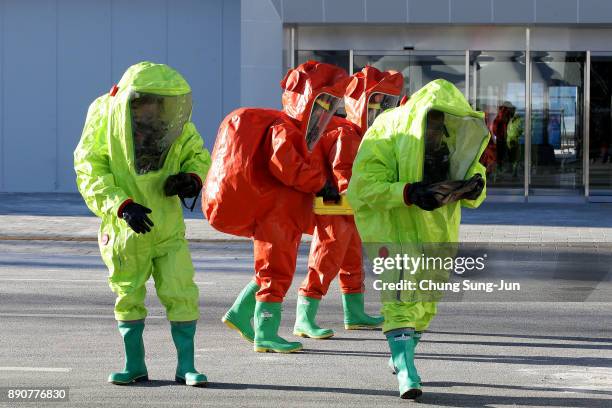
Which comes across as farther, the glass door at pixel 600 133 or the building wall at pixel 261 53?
the glass door at pixel 600 133

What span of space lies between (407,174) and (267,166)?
170 centimetres

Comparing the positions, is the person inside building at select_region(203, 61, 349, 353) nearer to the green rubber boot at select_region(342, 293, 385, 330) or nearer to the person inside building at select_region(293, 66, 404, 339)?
the person inside building at select_region(293, 66, 404, 339)

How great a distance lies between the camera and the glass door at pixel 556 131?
2338 cm

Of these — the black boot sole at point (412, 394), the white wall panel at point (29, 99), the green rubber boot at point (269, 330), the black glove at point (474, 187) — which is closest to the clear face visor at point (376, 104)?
the green rubber boot at point (269, 330)

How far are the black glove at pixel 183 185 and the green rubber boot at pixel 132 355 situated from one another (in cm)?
80

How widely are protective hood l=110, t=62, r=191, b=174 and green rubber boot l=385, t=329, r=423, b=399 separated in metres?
1.72

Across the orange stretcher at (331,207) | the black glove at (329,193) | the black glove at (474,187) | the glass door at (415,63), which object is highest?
the glass door at (415,63)

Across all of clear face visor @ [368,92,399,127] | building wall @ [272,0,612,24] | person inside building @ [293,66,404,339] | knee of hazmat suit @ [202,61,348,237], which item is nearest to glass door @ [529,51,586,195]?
building wall @ [272,0,612,24]

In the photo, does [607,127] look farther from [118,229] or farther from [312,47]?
[118,229]

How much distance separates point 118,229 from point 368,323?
118 inches

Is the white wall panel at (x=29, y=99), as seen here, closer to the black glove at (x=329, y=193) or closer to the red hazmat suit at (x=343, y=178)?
the red hazmat suit at (x=343, y=178)

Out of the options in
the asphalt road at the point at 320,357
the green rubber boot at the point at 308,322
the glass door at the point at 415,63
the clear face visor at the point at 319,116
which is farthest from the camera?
the glass door at the point at 415,63

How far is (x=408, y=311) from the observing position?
7.00 metres

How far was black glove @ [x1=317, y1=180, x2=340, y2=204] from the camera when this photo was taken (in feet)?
28.9
